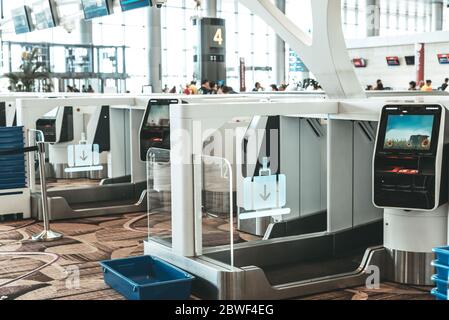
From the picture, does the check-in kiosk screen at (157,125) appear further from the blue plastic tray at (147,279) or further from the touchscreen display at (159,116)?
the blue plastic tray at (147,279)

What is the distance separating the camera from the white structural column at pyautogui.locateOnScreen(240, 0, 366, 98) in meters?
6.88

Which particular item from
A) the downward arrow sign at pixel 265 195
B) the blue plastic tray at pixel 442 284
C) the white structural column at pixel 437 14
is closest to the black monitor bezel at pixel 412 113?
the blue plastic tray at pixel 442 284

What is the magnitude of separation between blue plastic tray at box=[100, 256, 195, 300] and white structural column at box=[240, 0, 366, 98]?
8.09 ft

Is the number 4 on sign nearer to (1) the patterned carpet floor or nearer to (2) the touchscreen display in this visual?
(2) the touchscreen display

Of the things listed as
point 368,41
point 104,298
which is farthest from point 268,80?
point 104,298

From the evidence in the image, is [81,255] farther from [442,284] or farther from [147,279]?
[442,284]

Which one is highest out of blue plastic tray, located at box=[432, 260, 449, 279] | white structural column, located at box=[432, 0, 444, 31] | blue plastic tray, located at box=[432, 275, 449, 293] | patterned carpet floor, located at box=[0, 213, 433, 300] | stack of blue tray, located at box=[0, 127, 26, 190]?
white structural column, located at box=[432, 0, 444, 31]

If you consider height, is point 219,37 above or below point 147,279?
above

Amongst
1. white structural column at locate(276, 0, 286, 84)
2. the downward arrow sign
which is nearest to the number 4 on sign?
the downward arrow sign

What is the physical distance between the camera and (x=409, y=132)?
5.95m

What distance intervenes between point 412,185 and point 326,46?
5.90 feet

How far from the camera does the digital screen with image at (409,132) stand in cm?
584

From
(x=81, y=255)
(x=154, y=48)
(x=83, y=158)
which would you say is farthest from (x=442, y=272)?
(x=154, y=48)

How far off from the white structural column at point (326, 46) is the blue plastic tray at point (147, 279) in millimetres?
2465
